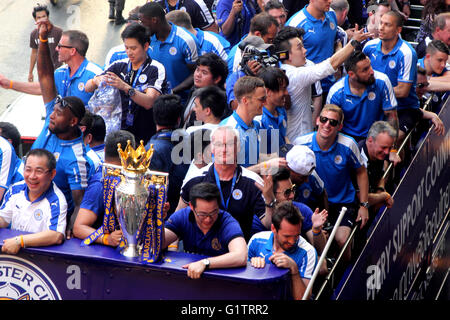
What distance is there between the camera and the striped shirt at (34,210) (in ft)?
17.1

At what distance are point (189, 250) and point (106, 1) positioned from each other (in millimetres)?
11647

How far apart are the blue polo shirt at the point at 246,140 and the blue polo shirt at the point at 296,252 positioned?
1030 millimetres

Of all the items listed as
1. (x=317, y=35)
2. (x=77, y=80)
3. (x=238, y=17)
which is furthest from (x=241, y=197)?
(x=238, y=17)

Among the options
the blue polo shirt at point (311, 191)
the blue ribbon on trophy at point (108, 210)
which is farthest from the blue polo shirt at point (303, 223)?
the blue ribbon on trophy at point (108, 210)

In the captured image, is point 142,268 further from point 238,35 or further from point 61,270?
point 238,35

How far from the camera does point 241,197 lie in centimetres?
550

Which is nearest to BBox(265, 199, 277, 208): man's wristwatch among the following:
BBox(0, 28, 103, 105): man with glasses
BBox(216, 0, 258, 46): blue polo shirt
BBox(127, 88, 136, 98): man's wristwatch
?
BBox(127, 88, 136, 98): man's wristwatch

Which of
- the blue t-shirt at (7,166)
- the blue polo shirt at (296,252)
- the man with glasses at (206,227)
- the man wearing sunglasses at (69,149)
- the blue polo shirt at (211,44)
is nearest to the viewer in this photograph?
the man with glasses at (206,227)

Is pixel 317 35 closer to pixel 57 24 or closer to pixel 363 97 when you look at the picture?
pixel 363 97

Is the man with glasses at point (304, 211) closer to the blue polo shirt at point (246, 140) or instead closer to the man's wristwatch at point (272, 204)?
the man's wristwatch at point (272, 204)

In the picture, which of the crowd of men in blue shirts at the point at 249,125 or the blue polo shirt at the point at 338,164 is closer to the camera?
the crowd of men in blue shirts at the point at 249,125

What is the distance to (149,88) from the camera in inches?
274

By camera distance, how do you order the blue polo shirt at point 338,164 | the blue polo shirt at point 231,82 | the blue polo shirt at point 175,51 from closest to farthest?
1. the blue polo shirt at point 338,164
2. the blue polo shirt at point 231,82
3. the blue polo shirt at point 175,51
